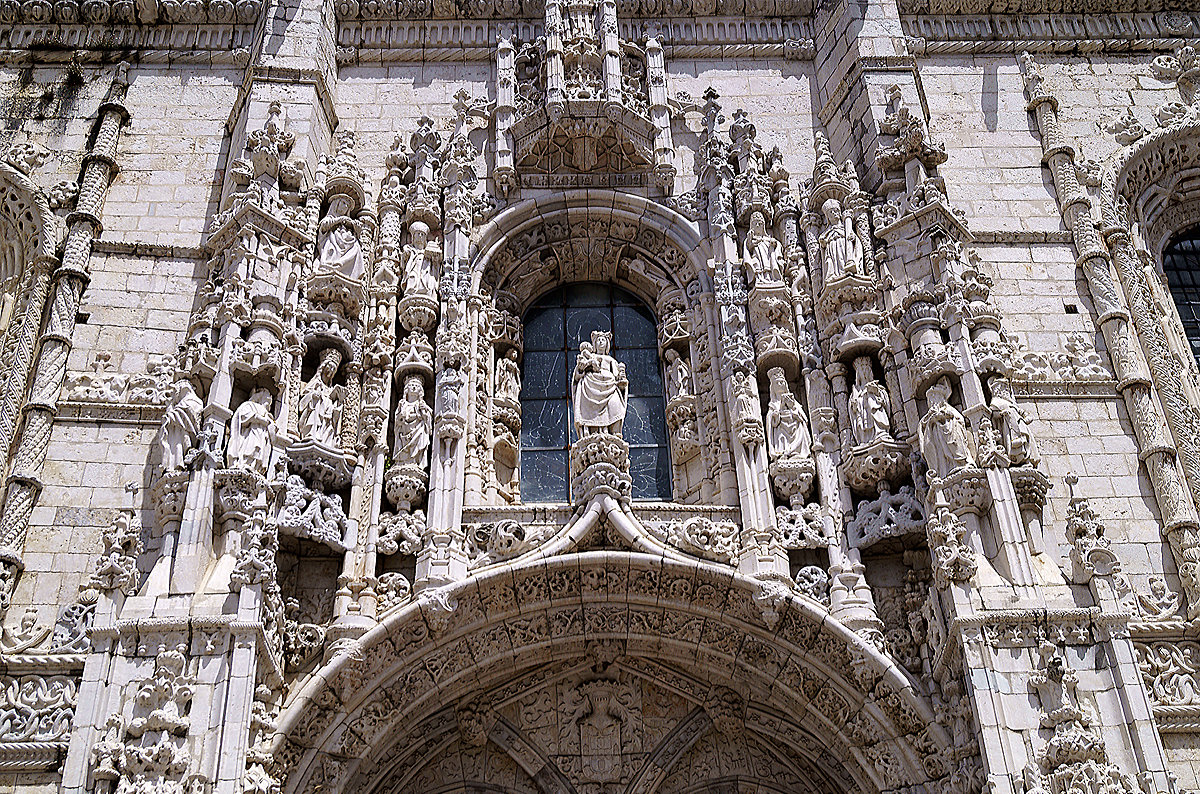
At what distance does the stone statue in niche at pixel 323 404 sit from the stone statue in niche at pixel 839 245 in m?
4.51

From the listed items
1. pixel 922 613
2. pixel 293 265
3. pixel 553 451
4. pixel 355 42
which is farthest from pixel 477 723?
pixel 355 42

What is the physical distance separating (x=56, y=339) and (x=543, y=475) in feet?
14.9

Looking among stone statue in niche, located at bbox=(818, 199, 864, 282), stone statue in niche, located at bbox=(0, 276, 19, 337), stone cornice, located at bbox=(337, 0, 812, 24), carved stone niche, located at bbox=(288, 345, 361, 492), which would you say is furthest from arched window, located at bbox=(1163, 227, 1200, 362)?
stone statue in niche, located at bbox=(0, 276, 19, 337)

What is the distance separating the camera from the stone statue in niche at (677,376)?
38.5 ft

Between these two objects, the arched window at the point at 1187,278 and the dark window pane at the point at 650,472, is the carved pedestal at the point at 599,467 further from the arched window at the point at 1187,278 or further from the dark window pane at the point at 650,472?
the arched window at the point at 1187,278

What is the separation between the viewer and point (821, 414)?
1083 cm

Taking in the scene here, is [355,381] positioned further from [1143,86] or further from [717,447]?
[1143,86]

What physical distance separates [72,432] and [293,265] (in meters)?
2.38

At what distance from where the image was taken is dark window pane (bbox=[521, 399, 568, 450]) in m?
11.7

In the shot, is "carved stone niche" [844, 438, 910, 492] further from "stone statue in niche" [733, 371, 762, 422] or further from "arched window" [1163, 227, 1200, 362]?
"arched window" [1163, 227, 1200, 362]

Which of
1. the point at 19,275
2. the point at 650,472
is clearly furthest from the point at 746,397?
the point at 19,275

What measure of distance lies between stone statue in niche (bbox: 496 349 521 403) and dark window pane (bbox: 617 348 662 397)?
1057 mm

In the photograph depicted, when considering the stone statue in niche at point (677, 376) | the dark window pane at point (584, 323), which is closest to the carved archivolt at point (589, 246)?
the dark window pane at point (584, 323)

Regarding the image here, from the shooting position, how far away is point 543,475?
1152 cm
